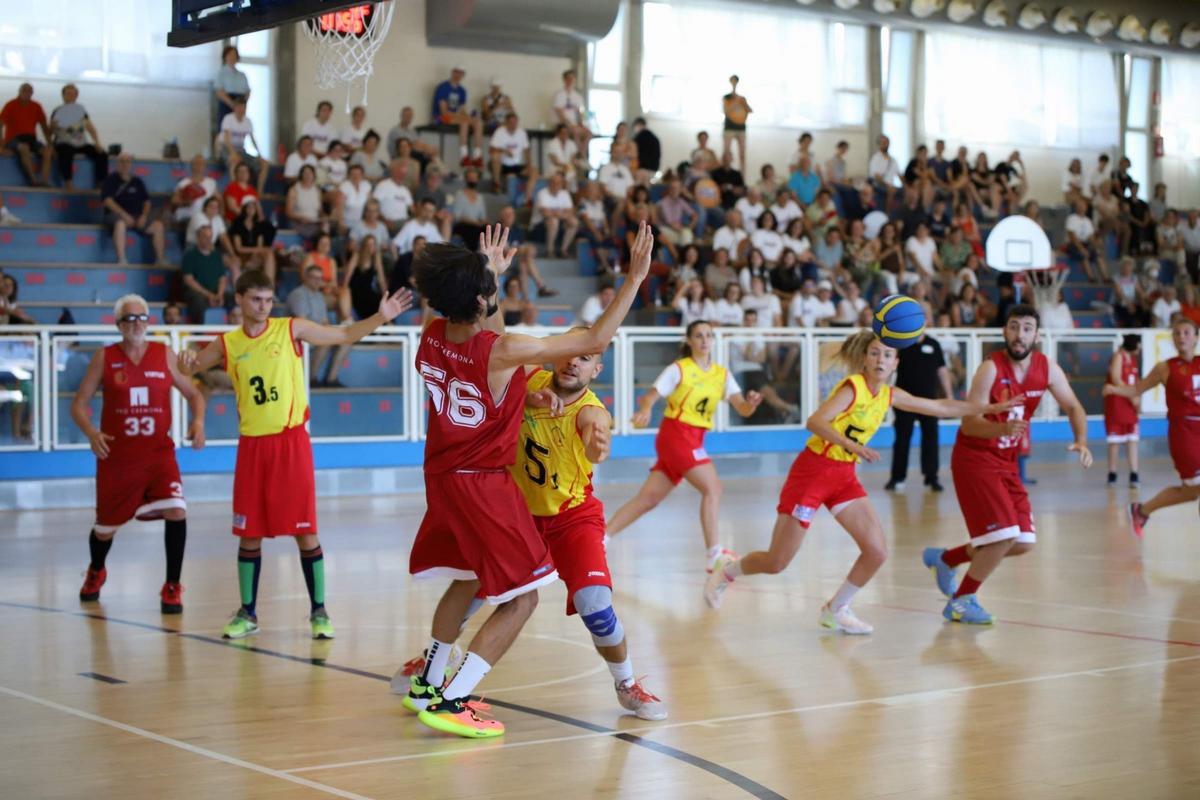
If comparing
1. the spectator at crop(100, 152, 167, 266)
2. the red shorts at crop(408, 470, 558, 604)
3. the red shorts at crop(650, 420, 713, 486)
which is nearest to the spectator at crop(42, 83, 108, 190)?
the spectator at crop(100, 152, 167, 266)

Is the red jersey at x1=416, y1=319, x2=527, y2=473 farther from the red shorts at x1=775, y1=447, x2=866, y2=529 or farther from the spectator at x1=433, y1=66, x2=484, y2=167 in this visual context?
the spectator at x1=433, y1=66, x2=484, y2=167

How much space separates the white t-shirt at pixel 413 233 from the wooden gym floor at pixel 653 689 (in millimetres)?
8158

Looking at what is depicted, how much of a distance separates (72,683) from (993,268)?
2138cm

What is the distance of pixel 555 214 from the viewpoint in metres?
21.0

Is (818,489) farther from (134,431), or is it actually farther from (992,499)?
(134,431)

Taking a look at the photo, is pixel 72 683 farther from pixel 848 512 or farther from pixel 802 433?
pixel 802 433

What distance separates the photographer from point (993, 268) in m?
25.6

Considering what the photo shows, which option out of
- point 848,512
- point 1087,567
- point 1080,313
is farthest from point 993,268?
point 848,512

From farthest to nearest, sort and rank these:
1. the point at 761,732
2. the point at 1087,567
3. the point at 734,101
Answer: the point at 734,101
the point at 1087,567
the point at 761,732

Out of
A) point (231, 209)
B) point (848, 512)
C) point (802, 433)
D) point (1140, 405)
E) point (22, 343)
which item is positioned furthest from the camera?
point (1140, 405)

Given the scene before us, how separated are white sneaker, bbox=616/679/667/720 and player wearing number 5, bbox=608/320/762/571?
438 cm

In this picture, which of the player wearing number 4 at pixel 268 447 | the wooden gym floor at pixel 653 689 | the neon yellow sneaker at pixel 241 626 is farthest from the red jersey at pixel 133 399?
the neon yellow sneaker at pixel 241 626

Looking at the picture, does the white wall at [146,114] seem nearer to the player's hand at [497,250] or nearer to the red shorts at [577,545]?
the player's hand at [497,250]

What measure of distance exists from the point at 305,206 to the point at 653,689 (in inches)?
545
